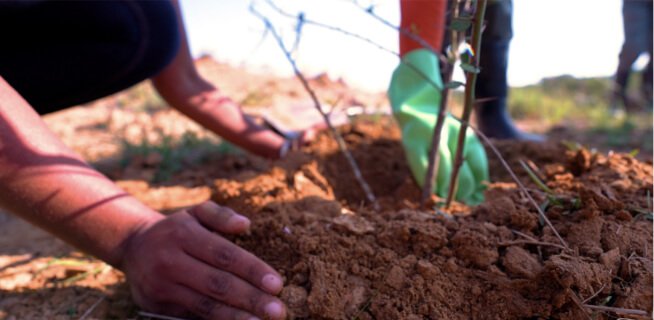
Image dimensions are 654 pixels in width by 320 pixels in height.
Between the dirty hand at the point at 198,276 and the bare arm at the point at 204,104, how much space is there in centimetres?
104

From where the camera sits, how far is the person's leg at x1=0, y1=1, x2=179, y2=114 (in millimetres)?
1788

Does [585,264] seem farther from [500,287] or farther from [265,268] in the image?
[265,268]

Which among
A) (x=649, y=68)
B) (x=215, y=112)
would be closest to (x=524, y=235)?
(x=215, y=112)

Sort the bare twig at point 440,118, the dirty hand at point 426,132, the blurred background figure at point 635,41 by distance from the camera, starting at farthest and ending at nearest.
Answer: the blurred background figure at point 635,41 → the dirty hand at point 426,132 → the bare twig at point 440,118

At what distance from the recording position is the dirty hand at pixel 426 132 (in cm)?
166

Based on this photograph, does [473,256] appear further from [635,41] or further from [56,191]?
[635,41]

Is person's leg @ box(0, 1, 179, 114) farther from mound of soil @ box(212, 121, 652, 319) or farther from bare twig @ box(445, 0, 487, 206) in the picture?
bare twig @ box(445, 0, 487, 206)

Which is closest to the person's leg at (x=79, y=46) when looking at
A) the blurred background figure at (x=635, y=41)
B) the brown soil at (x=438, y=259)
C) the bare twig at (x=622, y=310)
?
the brown soil at (x=438, y=259)

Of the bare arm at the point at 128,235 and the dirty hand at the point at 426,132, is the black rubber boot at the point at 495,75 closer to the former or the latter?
the dirty hand at the point at 426,132

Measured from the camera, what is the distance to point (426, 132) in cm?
167

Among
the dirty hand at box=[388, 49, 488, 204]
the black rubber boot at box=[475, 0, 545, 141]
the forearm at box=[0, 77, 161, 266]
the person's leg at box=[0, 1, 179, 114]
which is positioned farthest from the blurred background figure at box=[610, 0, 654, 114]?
the forearm at box=[0, 77, 161, 266]

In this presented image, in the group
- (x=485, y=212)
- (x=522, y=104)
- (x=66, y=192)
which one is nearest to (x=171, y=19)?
(x=66, y=192)

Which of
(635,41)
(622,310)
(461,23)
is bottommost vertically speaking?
(622,310)

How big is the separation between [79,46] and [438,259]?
1.53 metres
